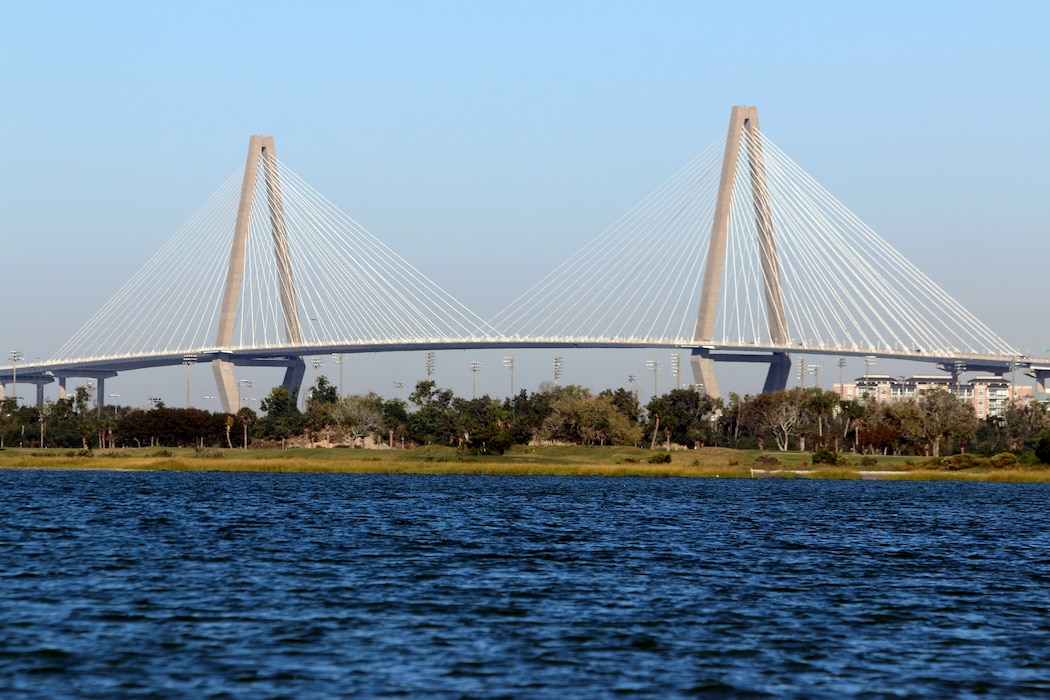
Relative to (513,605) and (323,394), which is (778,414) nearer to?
(323,394)

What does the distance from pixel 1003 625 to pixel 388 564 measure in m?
16.1

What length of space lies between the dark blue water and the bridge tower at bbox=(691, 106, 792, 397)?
215 ft

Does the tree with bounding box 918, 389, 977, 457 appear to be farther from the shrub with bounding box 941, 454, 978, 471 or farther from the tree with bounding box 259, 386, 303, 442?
the tree with bounding box 259, 386, 303, 442

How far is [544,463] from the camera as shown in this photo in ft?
378

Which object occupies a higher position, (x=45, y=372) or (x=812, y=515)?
(x=45, y=372)

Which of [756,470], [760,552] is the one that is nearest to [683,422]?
[756,470]

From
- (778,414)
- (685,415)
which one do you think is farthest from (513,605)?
(778,414)

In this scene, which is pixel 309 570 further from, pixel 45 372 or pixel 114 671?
pixel 45 372

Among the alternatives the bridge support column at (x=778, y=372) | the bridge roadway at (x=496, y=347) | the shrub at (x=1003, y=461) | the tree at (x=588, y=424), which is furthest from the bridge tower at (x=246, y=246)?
the shrub at (x=1003, y=461)

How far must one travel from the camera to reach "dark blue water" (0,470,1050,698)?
813 inches

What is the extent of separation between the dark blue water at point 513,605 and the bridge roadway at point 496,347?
280ft

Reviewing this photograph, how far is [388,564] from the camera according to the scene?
3603cm

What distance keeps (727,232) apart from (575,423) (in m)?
32.2

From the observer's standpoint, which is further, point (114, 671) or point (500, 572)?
point (500, 572)
